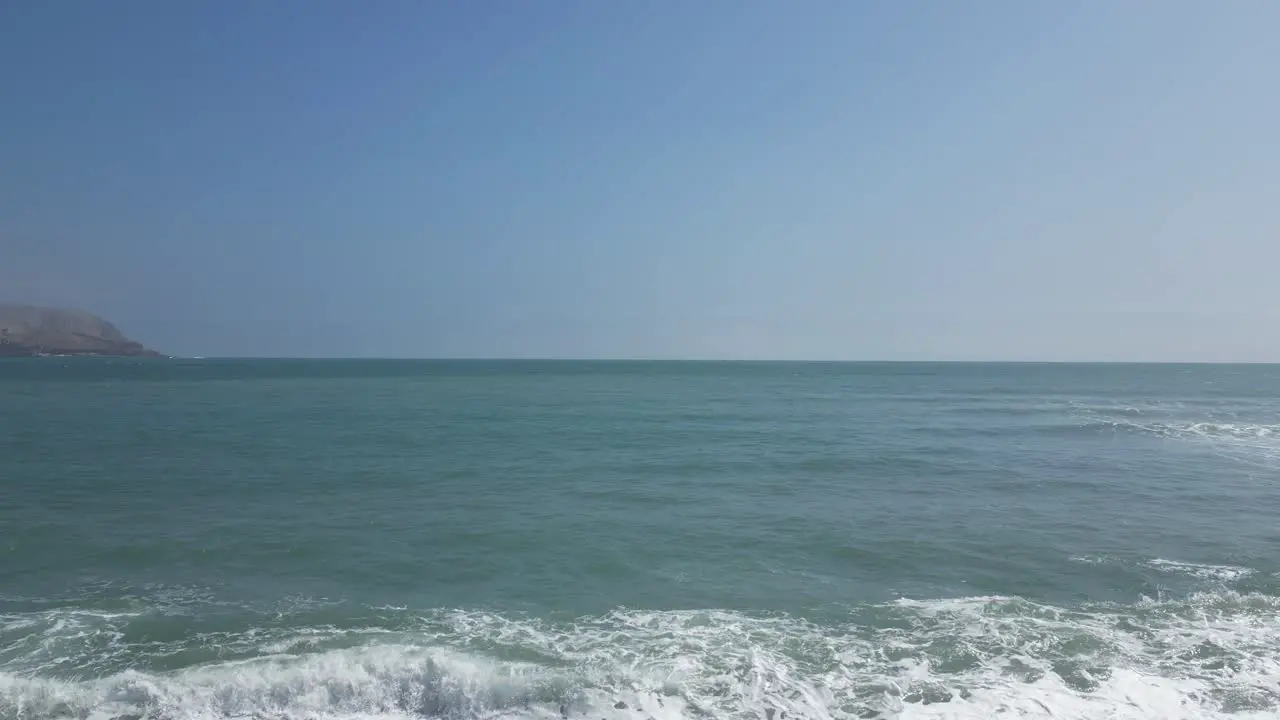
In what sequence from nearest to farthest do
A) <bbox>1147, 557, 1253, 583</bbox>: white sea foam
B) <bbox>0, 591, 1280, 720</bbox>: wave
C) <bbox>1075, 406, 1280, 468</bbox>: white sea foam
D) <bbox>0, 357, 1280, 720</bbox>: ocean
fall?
<bbox>0, 591, 1280, 720</bbox>: wave < <bbox>0, 357, 1280, 720</bbox>: ocean < <bbox>1147, 557, 1253, 583</bbox>: white sea foam < <bbox>1075, 406, 1280, 468</bbox>: white sea foam

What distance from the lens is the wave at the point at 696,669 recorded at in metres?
10.9

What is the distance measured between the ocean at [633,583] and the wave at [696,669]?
55mm

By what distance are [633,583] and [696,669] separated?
4.24 metres

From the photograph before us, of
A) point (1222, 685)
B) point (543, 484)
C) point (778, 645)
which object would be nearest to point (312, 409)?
point (543, 484)

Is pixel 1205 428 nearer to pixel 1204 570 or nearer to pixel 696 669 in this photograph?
pixel 1204 570

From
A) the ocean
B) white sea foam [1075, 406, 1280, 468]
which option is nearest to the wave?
the ocean

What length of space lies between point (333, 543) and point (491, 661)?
27.6ft

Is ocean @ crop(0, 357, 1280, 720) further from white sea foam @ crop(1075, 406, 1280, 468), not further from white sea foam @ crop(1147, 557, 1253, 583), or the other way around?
white sea foam @ crop(1075, 406, 1280, 468)

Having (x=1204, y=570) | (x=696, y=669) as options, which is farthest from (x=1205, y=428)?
(x=696, y=669)

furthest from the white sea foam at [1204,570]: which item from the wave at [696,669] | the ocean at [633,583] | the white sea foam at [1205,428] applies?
the white sea foam at [1205,428]

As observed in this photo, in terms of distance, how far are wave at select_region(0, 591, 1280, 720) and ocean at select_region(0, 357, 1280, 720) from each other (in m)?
0.06

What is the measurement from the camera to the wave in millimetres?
10906

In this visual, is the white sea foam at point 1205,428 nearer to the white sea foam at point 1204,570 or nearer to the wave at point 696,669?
the white sea foam at point 1204,570

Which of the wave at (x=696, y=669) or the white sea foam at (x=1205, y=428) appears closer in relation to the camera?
the wave at (x=696, y=669)
